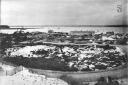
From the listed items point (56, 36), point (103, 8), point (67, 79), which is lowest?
point (67, 79)

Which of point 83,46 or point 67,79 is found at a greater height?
point 83,46

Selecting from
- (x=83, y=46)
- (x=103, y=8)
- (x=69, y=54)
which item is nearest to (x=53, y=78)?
(x=69, y=54)

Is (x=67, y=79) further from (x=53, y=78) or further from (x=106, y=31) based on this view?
(x=106, y=31)

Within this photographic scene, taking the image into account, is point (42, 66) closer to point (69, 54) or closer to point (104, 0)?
point (69, 54)

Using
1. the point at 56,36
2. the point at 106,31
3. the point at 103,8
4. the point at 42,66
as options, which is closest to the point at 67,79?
the point at 42,66

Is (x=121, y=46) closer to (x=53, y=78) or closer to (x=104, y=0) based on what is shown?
(x=104, y=0)

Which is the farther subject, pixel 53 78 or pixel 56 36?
pixel 56 36

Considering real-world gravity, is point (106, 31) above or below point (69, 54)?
above

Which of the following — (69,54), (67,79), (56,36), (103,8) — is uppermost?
(103,8)

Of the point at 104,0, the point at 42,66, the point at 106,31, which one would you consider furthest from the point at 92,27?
the point at 42,66
